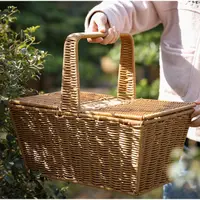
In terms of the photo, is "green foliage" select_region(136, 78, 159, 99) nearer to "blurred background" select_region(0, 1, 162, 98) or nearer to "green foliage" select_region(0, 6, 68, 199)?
"blurred background" select_region(0, 1, 162, 98)

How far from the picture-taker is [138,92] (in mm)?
3748

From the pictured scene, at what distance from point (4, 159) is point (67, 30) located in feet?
14.4

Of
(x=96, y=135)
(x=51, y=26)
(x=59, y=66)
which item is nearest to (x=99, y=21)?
(x=96, y=135)

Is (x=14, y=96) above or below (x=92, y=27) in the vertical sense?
below

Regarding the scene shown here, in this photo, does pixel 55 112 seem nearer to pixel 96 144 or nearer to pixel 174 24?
pixel 96 144

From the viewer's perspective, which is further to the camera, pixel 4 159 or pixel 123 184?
pixel 4 159

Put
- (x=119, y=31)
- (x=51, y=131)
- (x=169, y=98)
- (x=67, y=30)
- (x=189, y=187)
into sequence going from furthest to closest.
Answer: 1. (x=67, y=30)
2. (x=189, y=187)
3. (x=169, y=98)
4. (x=119, y=31)
5. (x=51, y=131)

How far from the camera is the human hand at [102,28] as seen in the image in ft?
5.67

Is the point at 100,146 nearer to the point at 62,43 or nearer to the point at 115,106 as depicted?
the point at 115,106

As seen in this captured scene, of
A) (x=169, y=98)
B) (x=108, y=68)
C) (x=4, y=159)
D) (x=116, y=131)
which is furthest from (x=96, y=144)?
(x=108, y=68)

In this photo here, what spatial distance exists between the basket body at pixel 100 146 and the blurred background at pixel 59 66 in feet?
0.28

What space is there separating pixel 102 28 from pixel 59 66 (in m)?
4.74

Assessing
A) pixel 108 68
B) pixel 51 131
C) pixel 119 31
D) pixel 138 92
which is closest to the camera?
pixel 51 131

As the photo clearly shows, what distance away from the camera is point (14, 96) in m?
1.88
